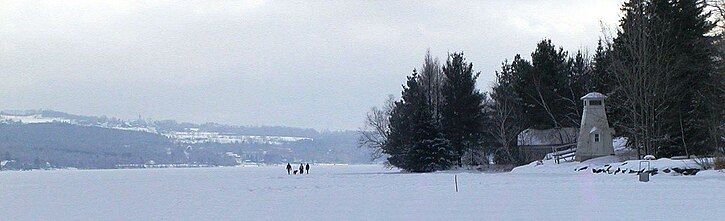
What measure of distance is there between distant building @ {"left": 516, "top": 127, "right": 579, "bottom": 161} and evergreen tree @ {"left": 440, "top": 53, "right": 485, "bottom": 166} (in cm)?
467

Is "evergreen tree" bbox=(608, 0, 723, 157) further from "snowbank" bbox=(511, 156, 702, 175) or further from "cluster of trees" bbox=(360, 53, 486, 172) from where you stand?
"cluster of trees" bbox=(360, 53, 486, 172)

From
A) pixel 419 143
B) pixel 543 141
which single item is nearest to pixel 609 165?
pixel 543 141

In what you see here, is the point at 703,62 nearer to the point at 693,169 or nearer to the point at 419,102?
the point at 693,169

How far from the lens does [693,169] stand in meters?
35.1

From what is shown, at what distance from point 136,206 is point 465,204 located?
31.4 feet

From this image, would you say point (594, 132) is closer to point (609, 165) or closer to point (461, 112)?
point (609, 165)

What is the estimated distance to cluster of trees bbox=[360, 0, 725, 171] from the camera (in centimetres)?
4650

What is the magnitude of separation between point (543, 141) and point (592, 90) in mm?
6003

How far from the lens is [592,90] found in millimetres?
66500

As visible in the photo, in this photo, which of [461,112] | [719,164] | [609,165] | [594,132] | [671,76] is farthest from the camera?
[461,112]

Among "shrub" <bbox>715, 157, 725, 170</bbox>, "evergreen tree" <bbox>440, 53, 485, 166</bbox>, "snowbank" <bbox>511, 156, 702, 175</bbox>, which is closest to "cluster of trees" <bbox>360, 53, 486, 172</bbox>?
"evergreen tree" <bbox>440, 53, 485, 166</bbox>

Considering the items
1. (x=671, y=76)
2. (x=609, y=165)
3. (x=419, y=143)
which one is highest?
(x=671, y=76)

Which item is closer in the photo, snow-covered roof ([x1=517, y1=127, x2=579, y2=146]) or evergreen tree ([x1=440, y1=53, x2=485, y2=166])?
snow-covered roof ([x1=517, y1=127, x2=579, y2=146])

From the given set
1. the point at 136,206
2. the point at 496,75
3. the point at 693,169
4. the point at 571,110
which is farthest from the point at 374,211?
the point at 496,75
